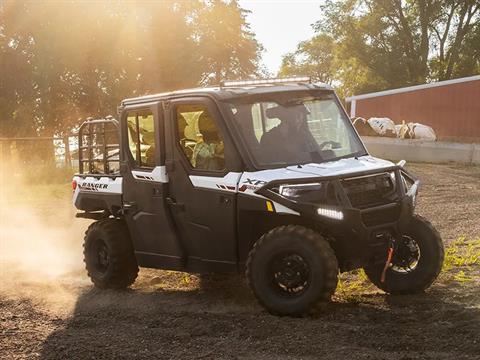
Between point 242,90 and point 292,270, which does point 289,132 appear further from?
point 292,270

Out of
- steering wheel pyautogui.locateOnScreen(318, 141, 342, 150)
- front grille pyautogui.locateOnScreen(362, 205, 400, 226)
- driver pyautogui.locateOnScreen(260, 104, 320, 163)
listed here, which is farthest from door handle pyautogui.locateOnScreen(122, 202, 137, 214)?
front grille pyautogui.locateOnScreen(362, 205, 400, 226)

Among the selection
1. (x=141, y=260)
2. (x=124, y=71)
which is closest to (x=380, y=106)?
(x=124, y=71)

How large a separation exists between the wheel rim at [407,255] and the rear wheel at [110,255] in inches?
115

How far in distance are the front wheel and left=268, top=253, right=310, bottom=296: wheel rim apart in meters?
1.17

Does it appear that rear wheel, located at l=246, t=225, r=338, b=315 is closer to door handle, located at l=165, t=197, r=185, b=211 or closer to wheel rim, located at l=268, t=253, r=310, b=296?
wheel rim, located at l=268, t=253, r=310, b=296

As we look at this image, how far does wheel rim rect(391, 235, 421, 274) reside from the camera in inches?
270

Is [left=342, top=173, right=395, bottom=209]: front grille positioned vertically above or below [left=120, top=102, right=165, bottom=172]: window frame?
below

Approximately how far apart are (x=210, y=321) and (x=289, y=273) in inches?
33.1

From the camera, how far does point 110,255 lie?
25.4 ft

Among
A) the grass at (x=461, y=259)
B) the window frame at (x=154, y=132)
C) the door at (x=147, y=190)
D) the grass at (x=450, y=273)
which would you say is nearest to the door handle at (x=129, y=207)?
the door at (x=147, y=190)

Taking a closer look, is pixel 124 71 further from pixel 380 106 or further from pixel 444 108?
pixel 444 108

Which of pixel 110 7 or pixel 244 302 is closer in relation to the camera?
pixel 244 302

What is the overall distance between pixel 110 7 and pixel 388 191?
41.3 metres

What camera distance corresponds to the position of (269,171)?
20.5 ft
